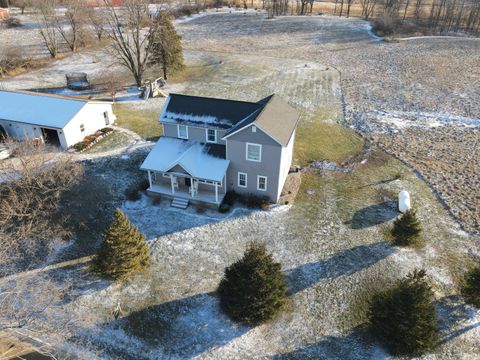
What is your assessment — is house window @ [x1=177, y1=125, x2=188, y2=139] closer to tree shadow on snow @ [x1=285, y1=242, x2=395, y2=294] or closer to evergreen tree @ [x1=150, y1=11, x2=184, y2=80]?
tree shadow on snow @ [x1=285, y1=242, x2=395, y2=294]

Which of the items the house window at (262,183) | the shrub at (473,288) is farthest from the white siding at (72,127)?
the shrub at (473,288)

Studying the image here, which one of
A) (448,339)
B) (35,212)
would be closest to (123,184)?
(35,212)

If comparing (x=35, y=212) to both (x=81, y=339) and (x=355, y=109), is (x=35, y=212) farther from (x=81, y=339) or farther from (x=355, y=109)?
(x=355, y=109)

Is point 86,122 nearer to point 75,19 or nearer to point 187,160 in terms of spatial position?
point 187,160

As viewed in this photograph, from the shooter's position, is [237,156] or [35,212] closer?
[35,212]

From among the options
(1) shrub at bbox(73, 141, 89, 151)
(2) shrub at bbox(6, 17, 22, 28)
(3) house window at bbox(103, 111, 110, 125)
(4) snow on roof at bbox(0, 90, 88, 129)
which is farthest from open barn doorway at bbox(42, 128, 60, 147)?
(2) shrub at bbox(6, 17, 22, 28)

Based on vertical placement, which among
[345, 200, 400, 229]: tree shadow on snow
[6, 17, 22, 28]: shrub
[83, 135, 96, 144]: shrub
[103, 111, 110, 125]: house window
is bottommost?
[345, 200, 400, 229]: tree shadow on snow
